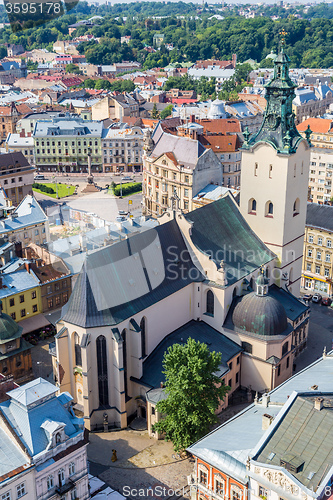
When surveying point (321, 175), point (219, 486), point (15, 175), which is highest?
point (15, 175)

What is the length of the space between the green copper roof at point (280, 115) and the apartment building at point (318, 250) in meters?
21.1

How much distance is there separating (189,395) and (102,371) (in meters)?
9.00

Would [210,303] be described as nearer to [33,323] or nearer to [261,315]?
[261,315]

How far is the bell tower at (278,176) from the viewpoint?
62719mm

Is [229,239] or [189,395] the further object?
[229,239]

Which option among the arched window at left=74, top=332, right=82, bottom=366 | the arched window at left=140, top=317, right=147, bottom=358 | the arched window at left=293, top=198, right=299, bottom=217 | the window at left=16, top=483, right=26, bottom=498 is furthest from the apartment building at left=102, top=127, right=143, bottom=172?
the window at left=16, top=483, right=26, bottom=498

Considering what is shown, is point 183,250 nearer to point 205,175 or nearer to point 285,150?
point 285,150

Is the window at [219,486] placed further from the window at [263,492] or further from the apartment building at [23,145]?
the apartment building at [23,145]

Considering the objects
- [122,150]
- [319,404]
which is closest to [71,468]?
[319,404]

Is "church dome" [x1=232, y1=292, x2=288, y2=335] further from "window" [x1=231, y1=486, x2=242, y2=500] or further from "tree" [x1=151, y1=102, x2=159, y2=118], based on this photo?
"tree" [x1=151, y1=102, x2=159, y2=118]

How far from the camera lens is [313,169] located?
121 metres

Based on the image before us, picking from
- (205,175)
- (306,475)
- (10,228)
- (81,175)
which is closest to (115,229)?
(10,228)

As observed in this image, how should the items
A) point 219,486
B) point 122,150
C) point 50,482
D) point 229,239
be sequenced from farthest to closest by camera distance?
point 122,150 < point 229,239 < point 219,486 < point 50,482

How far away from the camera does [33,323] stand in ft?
233
